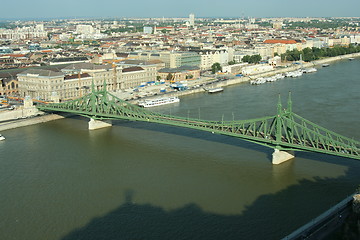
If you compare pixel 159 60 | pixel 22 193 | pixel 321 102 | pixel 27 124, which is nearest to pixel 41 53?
pixel 159 60

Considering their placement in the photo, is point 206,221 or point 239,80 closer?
point 206,221

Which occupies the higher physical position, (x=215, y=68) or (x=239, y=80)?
(x=215, y=68)

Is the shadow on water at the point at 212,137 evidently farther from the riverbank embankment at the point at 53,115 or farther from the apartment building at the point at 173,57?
the apartment building at the point at 173,57

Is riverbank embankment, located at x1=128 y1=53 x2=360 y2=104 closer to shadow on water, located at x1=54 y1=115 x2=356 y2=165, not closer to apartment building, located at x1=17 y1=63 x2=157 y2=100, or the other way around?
apartment building, located at x1=17 y1=63 x2=157 y2=100

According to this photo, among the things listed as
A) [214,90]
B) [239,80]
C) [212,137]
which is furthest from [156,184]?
[239,80]

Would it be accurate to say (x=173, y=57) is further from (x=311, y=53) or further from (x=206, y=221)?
(x=206, y=221)

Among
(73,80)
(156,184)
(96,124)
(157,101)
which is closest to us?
(156,184)

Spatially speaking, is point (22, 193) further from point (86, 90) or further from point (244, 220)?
point (86, 90)

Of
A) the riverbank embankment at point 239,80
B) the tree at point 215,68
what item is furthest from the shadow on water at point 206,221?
the tree at point 215,68

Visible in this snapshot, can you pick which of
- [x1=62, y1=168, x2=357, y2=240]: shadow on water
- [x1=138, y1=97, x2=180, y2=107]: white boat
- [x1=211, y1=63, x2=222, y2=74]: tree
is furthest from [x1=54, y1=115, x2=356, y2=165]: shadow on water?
[x1=211, y1=63, x2=222, y2=74]: tree
